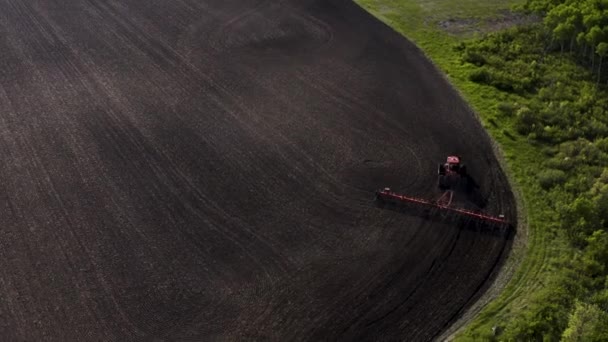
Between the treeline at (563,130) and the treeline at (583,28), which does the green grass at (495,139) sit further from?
the treeline at (583,28)

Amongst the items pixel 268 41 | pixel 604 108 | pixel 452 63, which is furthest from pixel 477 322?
pixel 268 41

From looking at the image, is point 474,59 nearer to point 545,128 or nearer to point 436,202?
point 545,128

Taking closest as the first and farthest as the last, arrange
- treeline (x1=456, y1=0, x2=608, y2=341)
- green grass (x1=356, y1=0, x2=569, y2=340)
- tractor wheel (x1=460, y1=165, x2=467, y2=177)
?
treeline (x1=456, y1=0, x2=608, y2=341)
green grass (x1=356, y1=0, x2=569, y2=340)
tractor wheel (x1=460, y1=165, x2=467, y2=177)

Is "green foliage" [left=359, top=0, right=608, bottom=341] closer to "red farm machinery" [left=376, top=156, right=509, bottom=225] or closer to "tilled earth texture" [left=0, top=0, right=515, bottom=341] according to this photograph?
"tilled earth texture" [left=0, top=0, right=515, bottom=341]

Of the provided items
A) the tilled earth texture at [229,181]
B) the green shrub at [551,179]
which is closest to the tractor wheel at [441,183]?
the tilled earth texture at [229,181]

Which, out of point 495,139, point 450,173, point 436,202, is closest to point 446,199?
point 436,202

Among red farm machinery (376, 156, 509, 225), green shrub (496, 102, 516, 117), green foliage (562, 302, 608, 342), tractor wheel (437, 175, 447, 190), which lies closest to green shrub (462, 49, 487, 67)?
green shrub (496, 102, 516, 117)

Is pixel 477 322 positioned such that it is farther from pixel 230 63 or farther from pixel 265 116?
pixel 230 63
